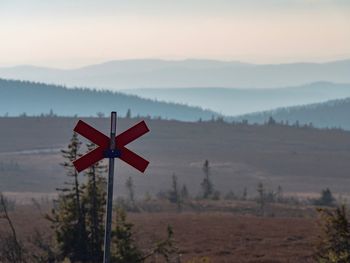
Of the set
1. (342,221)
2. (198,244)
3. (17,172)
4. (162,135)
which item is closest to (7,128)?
(162,135)

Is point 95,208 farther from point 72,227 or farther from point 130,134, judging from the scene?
point 130,134

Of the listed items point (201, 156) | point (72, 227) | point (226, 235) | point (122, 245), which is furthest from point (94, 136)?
point (201, 156)

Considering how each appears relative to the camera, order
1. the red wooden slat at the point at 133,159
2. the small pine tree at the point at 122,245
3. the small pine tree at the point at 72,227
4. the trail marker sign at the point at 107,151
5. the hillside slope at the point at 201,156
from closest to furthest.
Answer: the trail marker sign at the point at 107,151 < the red wooden slat at the point at 133,159 < the small pine tree at the point at 122,245 < the small pine tree at the point at 72,227 < the hillside slope at the point at 201,156

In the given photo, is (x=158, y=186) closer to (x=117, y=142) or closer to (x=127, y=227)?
(x=127, y=227)

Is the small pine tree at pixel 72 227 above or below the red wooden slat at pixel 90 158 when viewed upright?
below

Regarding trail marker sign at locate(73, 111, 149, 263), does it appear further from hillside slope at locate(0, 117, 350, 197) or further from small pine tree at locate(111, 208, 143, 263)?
hillside slope at locate(0, 117, 350, 197)

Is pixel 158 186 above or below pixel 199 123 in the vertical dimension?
below

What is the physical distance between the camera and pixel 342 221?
44.2 ft

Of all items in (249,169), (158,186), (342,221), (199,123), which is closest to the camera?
(342,221)

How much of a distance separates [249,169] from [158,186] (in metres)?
15.6

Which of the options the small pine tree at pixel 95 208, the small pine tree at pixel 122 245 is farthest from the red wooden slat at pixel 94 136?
the small pine tree at pixel 95 208

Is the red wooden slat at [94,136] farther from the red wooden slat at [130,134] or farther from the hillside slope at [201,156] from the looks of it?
the hillside slope at [201,156]

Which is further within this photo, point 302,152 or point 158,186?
point 302,152

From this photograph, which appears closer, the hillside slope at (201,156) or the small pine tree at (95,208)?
the small pine tree at (95,208)
